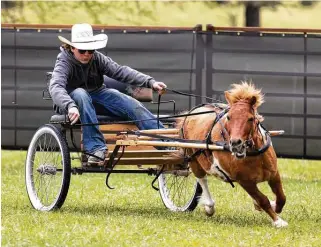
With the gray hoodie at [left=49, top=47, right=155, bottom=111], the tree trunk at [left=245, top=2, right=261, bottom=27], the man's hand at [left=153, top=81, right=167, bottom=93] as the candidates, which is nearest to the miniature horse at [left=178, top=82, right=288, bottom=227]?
the man's hand at [left=153, top=81, right=167, bottom=93]

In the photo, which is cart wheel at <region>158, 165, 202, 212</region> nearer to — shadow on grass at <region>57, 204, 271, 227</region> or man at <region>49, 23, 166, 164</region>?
shadow on grass at <region>57, 204, 271, 227</region>

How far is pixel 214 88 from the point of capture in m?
14.4

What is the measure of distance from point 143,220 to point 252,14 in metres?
11.5

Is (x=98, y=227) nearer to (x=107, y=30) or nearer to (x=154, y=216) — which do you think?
(x=154, y=216)

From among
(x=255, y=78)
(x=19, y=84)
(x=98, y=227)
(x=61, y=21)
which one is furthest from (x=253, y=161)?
(x=61, y=21)

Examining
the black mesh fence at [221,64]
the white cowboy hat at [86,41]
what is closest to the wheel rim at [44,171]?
the white cowboy hat at [86,41]

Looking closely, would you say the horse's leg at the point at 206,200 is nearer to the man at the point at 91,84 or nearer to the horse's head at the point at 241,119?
the man at the point at 91,84

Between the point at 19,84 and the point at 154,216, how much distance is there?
4932mm

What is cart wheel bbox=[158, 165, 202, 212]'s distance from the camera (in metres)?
10.8

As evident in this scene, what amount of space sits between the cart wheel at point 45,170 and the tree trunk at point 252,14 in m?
10.0

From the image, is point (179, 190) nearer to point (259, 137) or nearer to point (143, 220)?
point (143, 220)

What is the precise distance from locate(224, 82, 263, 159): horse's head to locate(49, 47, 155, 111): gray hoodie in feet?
4.59

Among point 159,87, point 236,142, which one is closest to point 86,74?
point 159,87

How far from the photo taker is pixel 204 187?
10.5 meters
